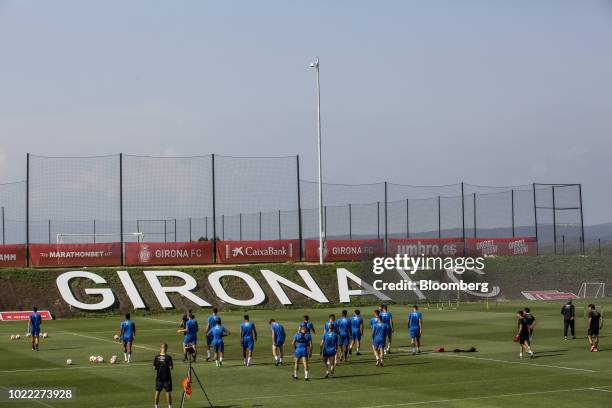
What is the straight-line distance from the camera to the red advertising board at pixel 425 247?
7032cm

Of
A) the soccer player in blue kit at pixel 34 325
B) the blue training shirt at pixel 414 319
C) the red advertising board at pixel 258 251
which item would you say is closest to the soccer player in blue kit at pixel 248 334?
the blue training shirt at pixel 414 319

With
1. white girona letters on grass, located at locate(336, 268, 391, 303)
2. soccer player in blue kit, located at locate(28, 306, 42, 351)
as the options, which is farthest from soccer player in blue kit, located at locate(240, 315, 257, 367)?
white girona letters on grass, located at locate(336, 268, 391, 303)

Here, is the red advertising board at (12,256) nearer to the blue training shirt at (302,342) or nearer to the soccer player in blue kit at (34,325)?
the soccer player in blue kit at (34,325)

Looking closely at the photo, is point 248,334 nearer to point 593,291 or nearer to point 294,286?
point 294,286

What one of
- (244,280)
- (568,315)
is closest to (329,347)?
(568,315)

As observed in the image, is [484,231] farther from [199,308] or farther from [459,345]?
[459,345]

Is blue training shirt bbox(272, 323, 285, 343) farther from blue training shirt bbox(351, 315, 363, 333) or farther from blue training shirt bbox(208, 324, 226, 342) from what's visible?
blue training shirt bbox(351, 315, 363, 333)

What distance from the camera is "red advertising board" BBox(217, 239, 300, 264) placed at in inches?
2589

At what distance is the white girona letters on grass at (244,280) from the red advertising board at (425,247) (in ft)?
43.3

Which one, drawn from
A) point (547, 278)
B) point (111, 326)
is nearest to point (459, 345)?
point (111, 326)

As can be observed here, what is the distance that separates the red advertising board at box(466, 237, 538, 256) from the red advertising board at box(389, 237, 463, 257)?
1.95 m

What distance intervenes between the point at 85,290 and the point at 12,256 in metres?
6.06

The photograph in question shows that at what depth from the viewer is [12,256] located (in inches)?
2403

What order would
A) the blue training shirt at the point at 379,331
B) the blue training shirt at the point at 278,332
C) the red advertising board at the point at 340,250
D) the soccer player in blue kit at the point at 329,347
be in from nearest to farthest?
the soccer player in blue kit at the point at 329,347 < the blue training shirt at the point at 278,332 < the blue training shirt at the point at 379,331 < the red advertising board at the point at 340,250
